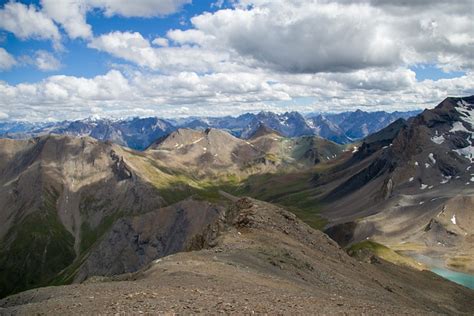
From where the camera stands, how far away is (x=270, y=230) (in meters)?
67.8

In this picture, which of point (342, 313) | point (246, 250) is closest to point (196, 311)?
point (342, 313)

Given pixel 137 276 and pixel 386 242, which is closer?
pixel 137 276

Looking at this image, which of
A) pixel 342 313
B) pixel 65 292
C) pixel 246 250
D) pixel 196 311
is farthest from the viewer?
pixel 246 250

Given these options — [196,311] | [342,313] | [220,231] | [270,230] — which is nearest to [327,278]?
[270,230]

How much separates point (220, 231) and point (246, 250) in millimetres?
15132

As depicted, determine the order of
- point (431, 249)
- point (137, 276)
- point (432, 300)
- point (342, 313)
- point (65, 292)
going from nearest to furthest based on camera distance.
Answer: point (342, 313) < point (65, 292) < point (137, 276) < point (432, 300) < point (431, 249)

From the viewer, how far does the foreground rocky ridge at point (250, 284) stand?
92.4ft

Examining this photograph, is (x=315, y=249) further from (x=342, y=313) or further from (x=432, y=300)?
(x=342, y=313)

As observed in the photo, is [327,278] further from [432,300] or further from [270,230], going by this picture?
[432,300]

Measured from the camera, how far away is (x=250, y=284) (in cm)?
3681

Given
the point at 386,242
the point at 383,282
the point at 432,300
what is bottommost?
the point at 386,242

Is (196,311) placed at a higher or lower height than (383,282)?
higher

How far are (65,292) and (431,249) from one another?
569 ft

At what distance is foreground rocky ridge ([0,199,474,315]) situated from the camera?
1109 inches
